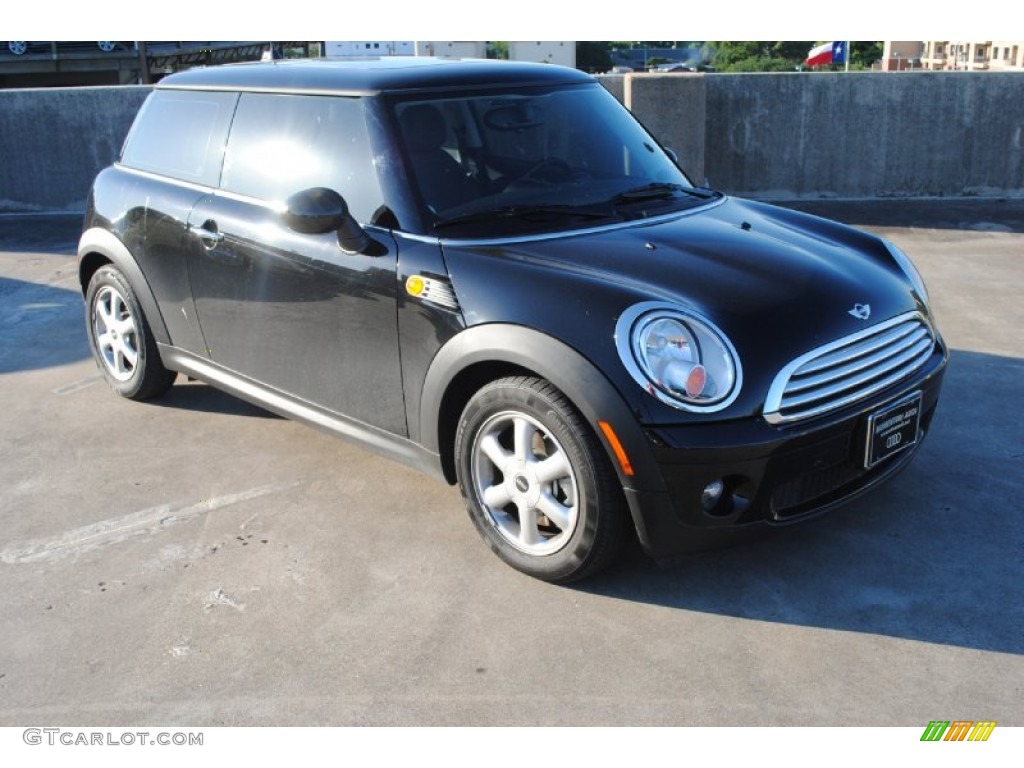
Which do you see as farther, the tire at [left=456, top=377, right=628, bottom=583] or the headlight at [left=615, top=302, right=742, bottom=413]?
the tire at [left=456, top=377, right=628, bottom=583]

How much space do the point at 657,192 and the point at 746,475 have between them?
5.16 ft

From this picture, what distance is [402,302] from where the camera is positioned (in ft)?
12.4

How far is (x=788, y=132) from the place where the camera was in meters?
10.4

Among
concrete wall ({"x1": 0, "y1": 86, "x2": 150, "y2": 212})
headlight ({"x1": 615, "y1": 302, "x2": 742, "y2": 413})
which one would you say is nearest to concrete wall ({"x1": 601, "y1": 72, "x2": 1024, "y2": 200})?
concrete wall ({"x1": 0, "y1": 86, "x2": 150, "y2": 212})

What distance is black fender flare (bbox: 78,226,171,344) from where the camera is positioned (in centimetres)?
508

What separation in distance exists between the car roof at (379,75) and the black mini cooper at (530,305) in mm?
17

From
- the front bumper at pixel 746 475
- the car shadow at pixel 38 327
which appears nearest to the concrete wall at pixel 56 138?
the car shadow at pixel 38 327

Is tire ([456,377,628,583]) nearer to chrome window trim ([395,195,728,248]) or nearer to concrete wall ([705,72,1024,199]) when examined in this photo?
chrome window trim ([395,195,728,248])

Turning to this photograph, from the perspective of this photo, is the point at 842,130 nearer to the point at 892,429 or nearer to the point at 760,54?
the point at 892,429

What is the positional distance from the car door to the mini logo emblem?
63.4 inches

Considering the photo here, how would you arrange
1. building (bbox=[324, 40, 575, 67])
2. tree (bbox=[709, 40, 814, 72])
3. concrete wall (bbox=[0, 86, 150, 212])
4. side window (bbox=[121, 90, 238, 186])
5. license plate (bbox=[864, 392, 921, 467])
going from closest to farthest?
license plate (bbox=[864, 392, 921, 467]) < side window (bbox=[121, 90, 238, 186]) < concrete wall (bbox=[0, 86, 150, 212]) < building (bbox=[324, 40, 575, 67]) < tree (bbox=[709, 40, 814, 72])

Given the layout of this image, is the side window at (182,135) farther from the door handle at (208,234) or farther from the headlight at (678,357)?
the headlight at (678,357)

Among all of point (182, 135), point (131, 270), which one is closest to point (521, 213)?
point (182, 135)
